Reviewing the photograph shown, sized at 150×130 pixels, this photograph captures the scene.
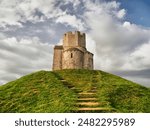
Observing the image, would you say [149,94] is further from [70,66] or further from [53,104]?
[70,66]

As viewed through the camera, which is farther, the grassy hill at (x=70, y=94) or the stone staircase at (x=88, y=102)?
the grassy hill at (x=70, y=94)

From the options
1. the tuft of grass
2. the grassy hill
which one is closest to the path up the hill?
the grassy hill

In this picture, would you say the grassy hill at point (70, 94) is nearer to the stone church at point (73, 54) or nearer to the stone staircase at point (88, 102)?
the stone staircase at point (88, 102)

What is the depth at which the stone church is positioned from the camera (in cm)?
6462

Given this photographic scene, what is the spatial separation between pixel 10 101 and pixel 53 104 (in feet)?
10.6

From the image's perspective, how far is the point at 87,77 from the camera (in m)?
24.5

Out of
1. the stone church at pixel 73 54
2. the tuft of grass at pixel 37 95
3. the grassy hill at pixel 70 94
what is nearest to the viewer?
the grassy hill at pixel 70 94

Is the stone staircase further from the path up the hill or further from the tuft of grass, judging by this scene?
the tuft of grass

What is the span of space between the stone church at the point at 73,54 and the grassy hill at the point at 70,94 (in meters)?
39.2

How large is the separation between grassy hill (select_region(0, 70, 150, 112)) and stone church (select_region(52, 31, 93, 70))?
3923cm

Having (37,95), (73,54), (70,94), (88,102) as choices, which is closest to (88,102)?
(88,102)

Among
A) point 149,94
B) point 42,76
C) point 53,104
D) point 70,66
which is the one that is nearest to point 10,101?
point 53,104

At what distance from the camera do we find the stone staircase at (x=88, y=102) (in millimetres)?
14781

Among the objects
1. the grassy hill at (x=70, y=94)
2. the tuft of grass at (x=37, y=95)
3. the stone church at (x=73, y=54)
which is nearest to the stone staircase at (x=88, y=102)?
the grassy hill at (x=70, y=94)
